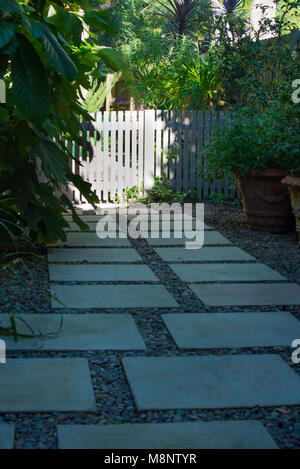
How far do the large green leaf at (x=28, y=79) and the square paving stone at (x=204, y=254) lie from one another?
3050mm

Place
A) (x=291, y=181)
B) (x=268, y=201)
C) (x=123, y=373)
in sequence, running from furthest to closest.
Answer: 1. (x=268, y=201)
2. (x=291, y=181)
3. (x=123, y=373)

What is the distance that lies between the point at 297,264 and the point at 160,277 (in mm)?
1124

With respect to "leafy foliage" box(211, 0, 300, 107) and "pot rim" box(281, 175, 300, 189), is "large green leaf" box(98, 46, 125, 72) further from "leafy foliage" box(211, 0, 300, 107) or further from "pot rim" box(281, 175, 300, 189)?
"leafy foliage" box(211, 0, 300, 107)

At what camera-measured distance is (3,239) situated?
3826 millimetres

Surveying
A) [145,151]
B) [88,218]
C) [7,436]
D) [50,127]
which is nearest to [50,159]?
[50,127]

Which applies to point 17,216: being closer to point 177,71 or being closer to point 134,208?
point 134,208

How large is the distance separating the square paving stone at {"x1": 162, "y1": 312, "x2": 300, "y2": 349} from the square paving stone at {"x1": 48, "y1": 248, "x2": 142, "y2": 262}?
144cm

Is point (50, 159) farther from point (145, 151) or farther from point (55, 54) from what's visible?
point (145, 151)

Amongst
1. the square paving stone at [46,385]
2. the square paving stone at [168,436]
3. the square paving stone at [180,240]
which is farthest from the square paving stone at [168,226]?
the square paving stone at [168,436]

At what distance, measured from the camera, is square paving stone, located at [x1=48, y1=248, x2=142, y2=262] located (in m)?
4.52

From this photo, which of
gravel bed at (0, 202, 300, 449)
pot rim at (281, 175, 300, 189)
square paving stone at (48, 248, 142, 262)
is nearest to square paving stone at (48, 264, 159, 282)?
gravel bed at (0, 202, 300, 449)

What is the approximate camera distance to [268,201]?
5.73 meters

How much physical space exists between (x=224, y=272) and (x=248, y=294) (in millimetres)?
596

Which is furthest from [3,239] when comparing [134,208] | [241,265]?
[134,208]
